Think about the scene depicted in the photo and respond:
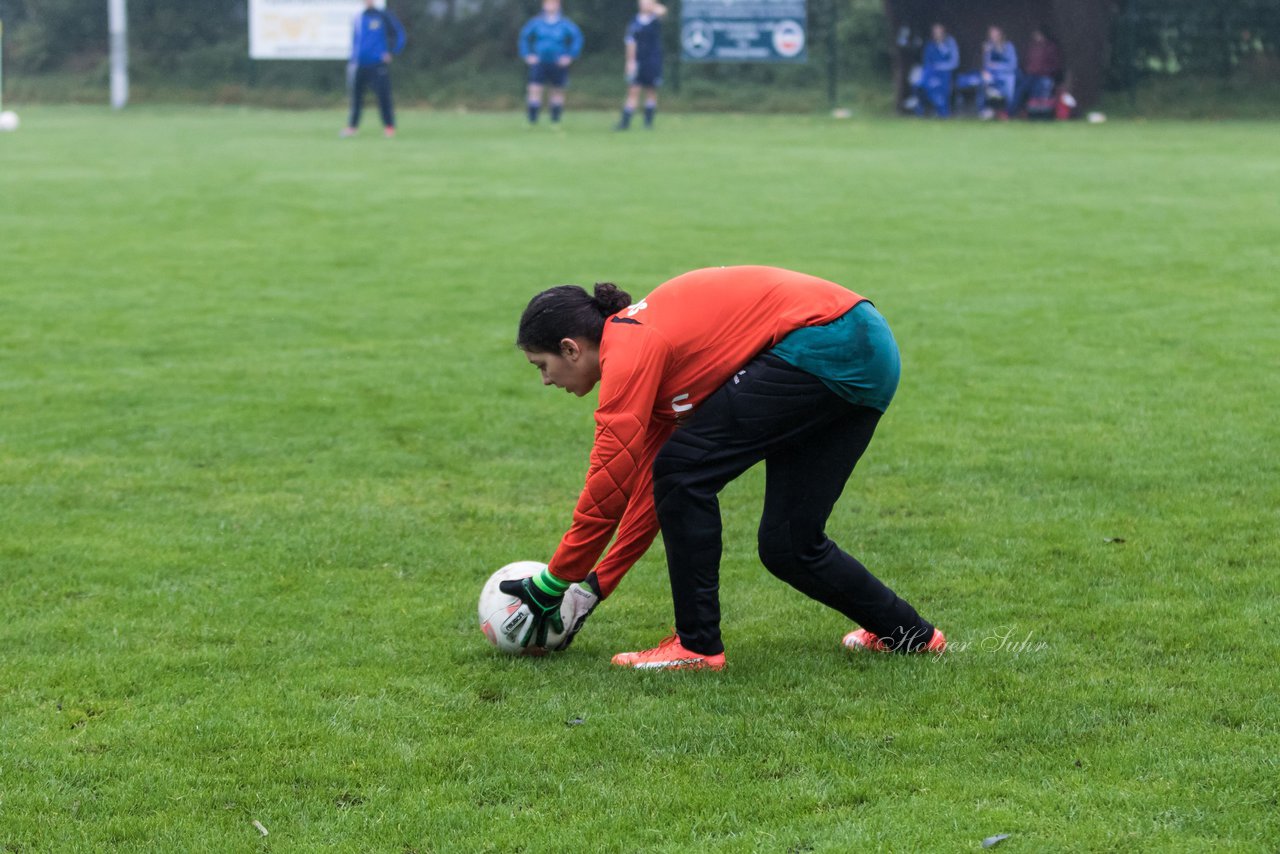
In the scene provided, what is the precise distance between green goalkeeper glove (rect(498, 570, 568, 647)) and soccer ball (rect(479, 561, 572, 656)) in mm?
17

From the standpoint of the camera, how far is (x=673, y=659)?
5059 mm

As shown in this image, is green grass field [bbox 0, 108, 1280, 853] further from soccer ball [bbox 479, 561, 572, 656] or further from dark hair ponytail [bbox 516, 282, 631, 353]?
dark hair ponytail [bbox 516, 282, 631, 353]

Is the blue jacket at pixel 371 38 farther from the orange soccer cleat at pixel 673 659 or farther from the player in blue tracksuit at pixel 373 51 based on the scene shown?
the orange soccer cleat at pixel 673 659

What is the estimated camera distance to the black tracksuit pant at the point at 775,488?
475 centimetres

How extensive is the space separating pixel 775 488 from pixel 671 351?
603 mm

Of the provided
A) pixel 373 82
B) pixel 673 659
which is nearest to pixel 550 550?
pixel 673 659

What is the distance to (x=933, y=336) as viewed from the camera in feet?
35.6

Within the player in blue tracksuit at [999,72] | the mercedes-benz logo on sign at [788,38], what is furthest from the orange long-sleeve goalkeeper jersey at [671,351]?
the mercedes-benz logo on sign at [788,38]

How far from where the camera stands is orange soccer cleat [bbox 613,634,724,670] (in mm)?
5039

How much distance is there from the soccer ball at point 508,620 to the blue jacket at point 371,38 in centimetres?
2375

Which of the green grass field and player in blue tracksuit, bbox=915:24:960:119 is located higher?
player in blue tracksuit, bbox=915:24:960:119

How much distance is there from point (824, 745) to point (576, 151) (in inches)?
839

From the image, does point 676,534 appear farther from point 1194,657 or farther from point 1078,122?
point 1078,122

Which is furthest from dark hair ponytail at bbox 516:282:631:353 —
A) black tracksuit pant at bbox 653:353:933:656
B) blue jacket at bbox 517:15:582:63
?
blue jacket at bbox 517:15:582:63
